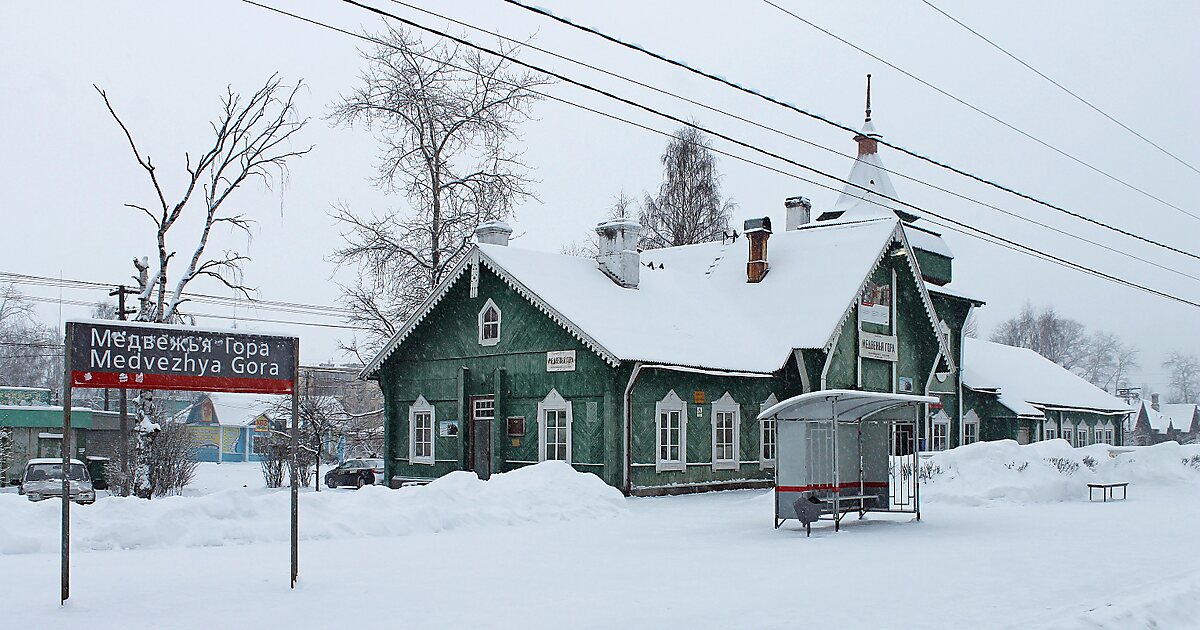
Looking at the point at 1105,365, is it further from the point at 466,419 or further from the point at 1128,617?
the point at 1128,617

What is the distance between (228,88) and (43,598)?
884 inches

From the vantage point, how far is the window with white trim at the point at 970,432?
44.9 meters

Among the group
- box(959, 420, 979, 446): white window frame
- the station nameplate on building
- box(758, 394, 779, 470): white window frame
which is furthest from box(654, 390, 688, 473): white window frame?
box(959, 420, 979, 446): white window frame

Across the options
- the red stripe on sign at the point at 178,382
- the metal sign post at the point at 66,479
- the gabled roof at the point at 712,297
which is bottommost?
the metal sign post at the point at 66,479

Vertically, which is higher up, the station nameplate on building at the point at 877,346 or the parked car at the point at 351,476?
the station nameplate on building at the point at 877,346

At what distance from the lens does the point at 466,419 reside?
29812 millimetres

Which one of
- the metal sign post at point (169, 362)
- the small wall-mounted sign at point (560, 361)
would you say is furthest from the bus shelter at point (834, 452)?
the metal sign post at point (169, 362)

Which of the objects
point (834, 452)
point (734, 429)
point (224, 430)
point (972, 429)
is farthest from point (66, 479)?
point (224, 430)

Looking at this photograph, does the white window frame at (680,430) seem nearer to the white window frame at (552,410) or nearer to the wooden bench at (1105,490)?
the white window frame at (552,410)

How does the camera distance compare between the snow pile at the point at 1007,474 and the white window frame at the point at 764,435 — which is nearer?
the snow pile at the point at 1007,474

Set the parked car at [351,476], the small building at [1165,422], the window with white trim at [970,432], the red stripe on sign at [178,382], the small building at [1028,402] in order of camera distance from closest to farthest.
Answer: the red stripe on sign at [178,382]
the parked car at [351,476]
the window with white trim at [970,432]
the small building at [1028,402]
the small building at [1165,422]

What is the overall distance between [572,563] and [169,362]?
18.9ft

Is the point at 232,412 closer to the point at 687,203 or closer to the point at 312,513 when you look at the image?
the point at 687,203

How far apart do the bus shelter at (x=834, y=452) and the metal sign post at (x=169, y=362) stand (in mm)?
9133
